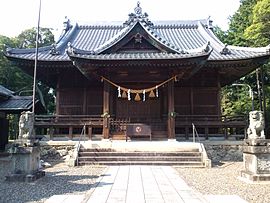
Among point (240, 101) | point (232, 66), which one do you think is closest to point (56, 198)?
point (232, 66)

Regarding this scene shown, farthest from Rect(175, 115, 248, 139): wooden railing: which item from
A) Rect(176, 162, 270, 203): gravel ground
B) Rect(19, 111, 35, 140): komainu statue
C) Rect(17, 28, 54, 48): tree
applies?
Rect(17, 28, 54, 48): tree

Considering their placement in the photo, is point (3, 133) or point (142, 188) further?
point (3, 133)

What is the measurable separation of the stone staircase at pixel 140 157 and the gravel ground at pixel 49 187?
211 cm

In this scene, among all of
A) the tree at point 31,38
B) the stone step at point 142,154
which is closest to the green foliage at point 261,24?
the stone step at point 142,154

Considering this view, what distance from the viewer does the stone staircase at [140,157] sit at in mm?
13625

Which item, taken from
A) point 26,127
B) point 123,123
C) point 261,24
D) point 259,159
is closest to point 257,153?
point 259,159

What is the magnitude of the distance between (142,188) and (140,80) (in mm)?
10667

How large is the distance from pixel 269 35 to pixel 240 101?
28.4 feet

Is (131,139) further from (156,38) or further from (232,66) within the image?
(232,66)

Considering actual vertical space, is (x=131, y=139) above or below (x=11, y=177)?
above

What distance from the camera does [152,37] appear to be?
725 inches

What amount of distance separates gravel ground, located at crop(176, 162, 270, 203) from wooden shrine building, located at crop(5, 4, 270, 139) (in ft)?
17.7

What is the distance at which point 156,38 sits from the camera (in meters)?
18.3

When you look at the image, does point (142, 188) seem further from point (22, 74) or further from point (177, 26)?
point (22, 74)
